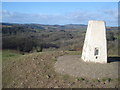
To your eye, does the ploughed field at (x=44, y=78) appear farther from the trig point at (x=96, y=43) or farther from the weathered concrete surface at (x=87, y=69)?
the trig point at (x=96, y=43)

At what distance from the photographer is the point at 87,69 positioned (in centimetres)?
1270

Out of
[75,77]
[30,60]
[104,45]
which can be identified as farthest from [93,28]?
[30,60]

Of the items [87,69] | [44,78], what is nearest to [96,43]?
[87,69]

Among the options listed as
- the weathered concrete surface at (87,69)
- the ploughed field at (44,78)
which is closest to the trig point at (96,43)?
the weathered concrete surface at (87,69)

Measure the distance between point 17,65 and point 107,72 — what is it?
7.45 metres

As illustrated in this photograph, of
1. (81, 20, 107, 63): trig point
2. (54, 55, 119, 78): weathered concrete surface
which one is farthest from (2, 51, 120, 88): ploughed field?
(81, 20, 107, 63): trig point

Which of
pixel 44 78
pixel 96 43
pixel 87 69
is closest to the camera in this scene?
pixel 44 78

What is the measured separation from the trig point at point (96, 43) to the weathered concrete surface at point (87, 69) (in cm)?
49

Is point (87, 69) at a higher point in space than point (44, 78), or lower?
higher

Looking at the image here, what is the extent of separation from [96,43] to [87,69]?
2.08 m

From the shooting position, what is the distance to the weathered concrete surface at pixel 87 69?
478 inches

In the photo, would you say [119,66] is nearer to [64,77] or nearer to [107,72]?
[107,72]

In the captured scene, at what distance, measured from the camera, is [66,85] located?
1120 cm

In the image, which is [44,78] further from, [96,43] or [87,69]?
[96,43]
